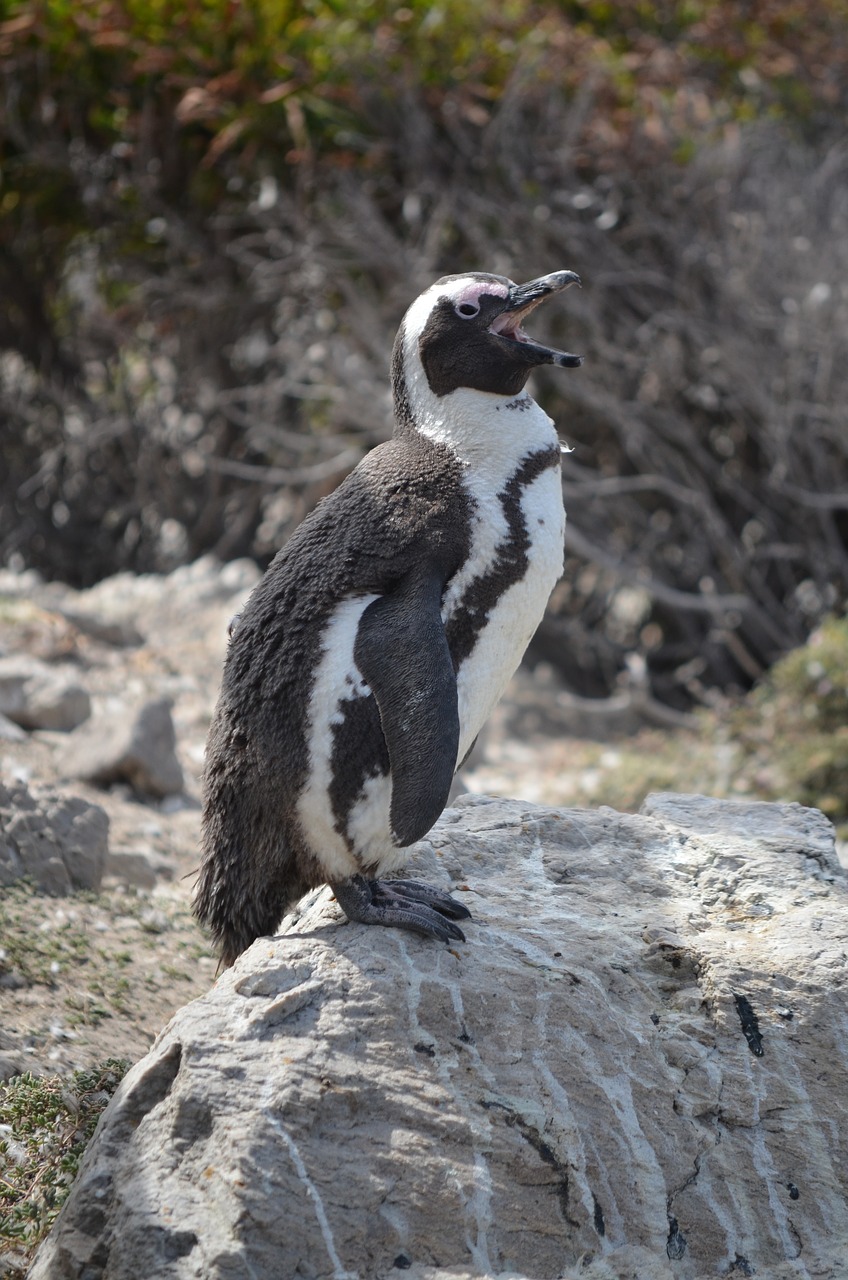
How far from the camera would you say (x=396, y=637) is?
2.42 meters

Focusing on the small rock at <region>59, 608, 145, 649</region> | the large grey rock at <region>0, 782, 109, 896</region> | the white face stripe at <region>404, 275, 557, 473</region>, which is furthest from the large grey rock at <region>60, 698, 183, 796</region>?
the white face stripe at <region>404, 275, 557, 473</region>

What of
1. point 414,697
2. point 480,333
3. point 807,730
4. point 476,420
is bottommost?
point 807,730

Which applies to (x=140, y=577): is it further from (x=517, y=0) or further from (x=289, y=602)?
(x=289, y=602)

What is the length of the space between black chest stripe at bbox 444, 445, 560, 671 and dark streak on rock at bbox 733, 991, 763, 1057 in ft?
2.63

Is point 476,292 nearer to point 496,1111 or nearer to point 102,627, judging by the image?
point 496,1111

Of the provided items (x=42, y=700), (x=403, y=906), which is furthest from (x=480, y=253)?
(x=403, y=906)

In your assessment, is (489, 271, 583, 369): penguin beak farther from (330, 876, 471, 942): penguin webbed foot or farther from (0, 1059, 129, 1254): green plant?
(0, 1059, 129, 1254): green plant

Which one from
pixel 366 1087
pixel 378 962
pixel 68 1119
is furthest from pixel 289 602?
pixel 68 1119

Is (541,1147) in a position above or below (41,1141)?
above

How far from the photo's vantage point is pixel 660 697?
7293 mm

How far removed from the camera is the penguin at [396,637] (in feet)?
8.00

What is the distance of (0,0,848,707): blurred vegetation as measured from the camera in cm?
645

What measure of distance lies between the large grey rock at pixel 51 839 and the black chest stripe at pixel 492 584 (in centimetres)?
144

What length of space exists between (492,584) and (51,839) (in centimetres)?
155
